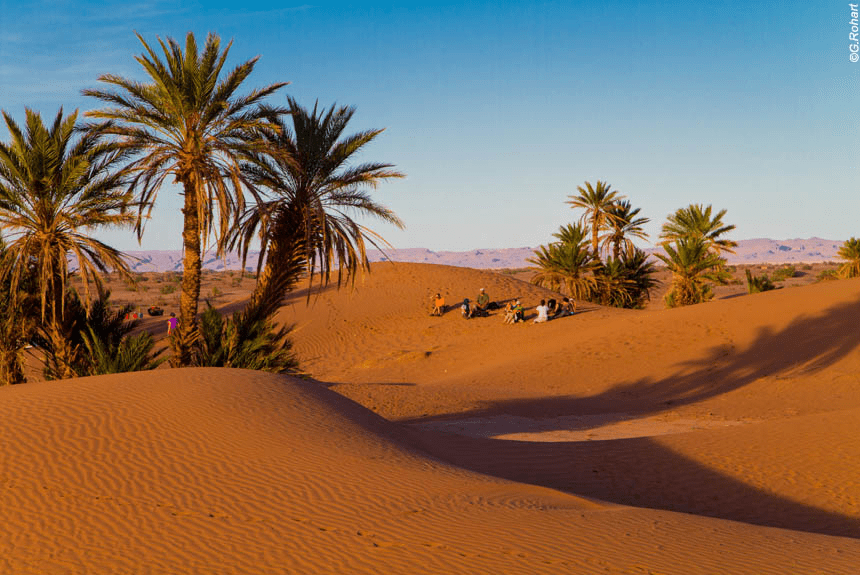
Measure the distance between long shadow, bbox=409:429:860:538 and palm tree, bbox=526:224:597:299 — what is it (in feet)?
77.9

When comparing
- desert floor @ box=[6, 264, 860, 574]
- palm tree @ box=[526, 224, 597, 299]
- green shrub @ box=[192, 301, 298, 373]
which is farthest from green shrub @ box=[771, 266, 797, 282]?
green shrub @ box=[192, 301, 298, 373]

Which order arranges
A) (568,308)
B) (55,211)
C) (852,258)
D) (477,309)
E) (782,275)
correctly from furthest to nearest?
(782,275), (852,258), (477,309), (568,308), (55,211)

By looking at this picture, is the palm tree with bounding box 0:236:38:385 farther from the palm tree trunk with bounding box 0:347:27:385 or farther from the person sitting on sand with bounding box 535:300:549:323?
the person sitting on sand with bounding box 535:300:549:323

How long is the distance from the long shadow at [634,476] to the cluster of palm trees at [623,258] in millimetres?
23644

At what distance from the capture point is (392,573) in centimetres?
562

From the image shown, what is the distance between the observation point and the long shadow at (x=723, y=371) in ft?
66.4

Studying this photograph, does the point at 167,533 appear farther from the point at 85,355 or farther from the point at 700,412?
the point at 700,412

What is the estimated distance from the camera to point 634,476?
11117 millimetres

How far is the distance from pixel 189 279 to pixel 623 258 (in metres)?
28.8

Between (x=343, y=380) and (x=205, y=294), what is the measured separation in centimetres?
3919

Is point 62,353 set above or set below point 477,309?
below

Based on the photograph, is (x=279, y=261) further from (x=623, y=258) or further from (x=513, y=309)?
(x=623, y=258)

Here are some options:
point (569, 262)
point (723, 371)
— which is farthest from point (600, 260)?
point (723, 371)

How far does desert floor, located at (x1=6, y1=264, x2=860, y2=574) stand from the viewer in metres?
6.16
